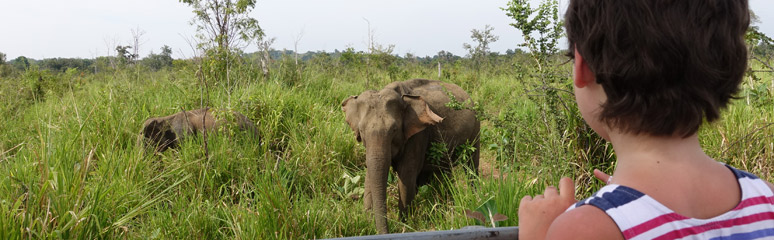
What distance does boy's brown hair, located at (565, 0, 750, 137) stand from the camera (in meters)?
0.91

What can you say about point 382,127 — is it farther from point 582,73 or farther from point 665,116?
point 665,116

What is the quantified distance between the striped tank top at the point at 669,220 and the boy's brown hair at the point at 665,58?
148mm

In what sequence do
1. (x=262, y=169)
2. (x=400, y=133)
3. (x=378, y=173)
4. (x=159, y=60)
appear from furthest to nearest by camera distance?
(x=159, y=60) < (x=262, y=169) < (x=400, y=133) < (x=378, y=173)

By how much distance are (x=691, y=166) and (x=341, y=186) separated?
4.87 meters

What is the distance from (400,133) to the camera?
4578mm

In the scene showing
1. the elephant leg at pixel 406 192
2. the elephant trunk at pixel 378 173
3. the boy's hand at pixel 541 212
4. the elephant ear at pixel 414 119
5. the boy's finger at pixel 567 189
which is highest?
the boy's finger at pixel 567 189

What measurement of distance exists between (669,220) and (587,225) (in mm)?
135

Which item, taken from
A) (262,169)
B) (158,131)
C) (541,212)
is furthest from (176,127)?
(541,212)

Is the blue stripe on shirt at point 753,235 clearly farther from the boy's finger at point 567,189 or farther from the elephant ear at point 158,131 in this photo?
the elephant ear at point 158,131

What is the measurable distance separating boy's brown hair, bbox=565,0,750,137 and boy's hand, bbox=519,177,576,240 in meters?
0.19

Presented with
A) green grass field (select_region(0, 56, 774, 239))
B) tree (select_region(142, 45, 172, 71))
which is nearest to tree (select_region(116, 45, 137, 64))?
green grass field (select_region(0, 56, 774, 239))

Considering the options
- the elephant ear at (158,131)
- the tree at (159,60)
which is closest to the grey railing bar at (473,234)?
the elephant ear at (158,131)

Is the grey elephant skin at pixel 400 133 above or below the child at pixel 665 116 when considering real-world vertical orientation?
below

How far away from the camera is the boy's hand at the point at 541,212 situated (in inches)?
41.0
